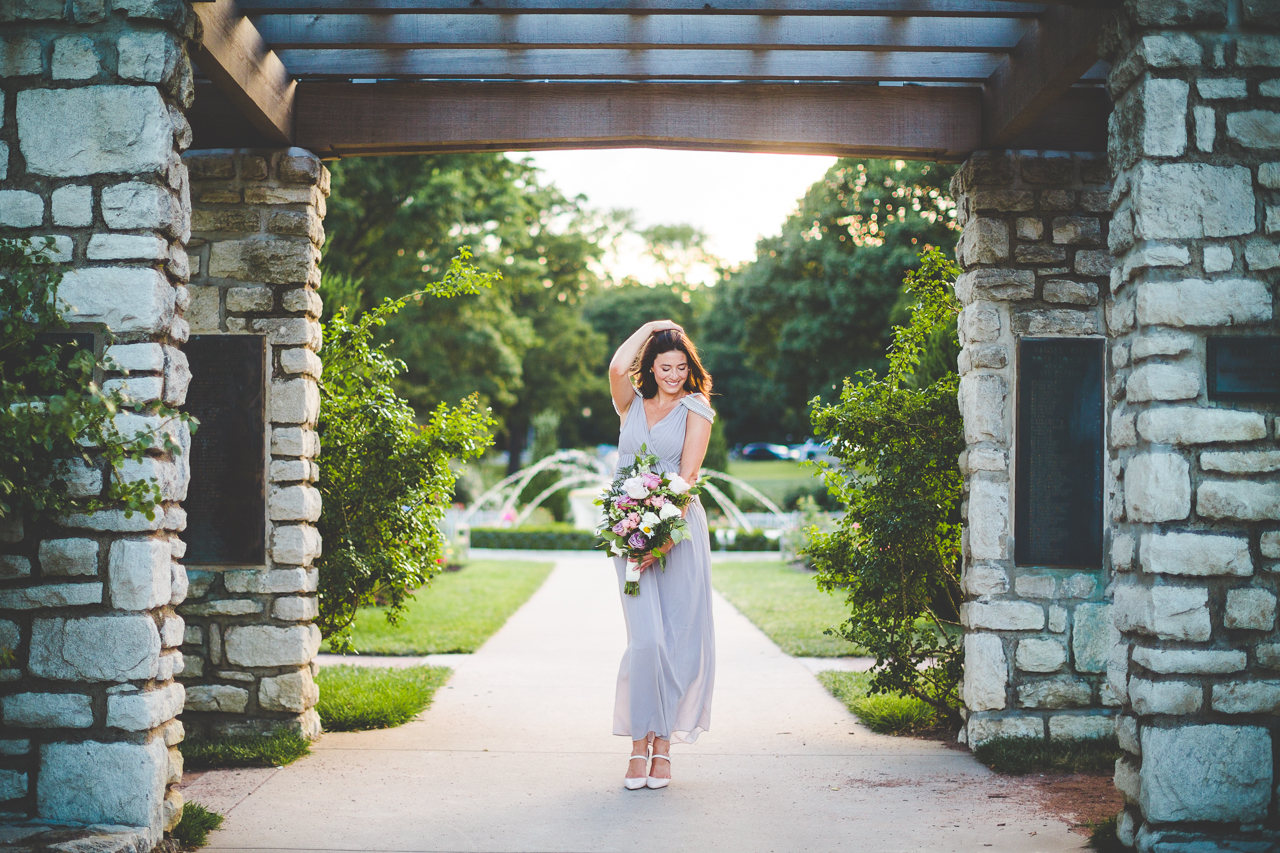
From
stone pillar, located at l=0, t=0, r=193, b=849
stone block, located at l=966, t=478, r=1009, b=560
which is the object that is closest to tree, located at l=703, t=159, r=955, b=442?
stone block, located at l=966, t=478, r=1009, b=560

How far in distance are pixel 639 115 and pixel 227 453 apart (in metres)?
2.85

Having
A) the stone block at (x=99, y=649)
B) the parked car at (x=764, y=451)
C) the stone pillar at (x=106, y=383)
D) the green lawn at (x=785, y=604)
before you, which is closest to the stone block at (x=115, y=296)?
the stone pillar at (x=106, y=383)

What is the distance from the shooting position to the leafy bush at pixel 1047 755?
16.4ft

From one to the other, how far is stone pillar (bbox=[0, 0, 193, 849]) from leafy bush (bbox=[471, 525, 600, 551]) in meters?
14.3

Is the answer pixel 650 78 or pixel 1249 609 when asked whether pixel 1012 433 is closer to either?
pixel 1249 609

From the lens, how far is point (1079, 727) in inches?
209

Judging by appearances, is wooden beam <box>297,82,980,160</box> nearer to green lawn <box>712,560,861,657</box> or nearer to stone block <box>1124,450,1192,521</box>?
stone block <box>1124,450,1192,521</box>

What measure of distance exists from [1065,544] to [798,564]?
10.4m

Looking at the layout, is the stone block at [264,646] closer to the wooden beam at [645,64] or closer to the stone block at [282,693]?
the stone block at [282,693]

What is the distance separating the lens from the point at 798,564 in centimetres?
1555

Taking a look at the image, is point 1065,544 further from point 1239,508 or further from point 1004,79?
point 1004,79

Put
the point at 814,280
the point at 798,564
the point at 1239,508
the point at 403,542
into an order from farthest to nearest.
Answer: the point at 814,280
the point at 798,564
the point at 403,542
the point at 1239,508

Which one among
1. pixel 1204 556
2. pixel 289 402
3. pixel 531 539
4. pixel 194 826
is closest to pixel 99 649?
pixel 194 826

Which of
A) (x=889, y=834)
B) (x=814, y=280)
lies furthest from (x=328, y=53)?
(x=814, y=280)
